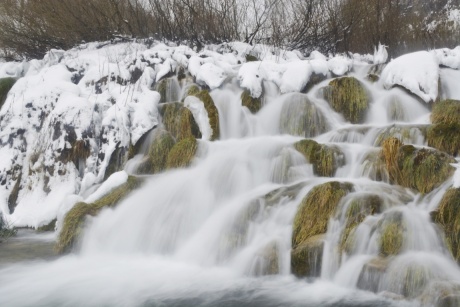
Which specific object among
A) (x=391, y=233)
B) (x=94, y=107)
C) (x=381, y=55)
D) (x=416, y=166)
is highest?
(x=381, y=55)

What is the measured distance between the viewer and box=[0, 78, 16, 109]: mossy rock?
8.03 m

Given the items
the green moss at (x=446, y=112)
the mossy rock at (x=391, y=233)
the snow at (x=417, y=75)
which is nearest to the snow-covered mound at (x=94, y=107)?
the snow at (x=417, y=75)

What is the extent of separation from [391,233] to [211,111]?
140 inches

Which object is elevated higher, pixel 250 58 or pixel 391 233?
pixel 250 58

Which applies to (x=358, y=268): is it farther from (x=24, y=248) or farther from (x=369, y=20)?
(x=369, y=20)

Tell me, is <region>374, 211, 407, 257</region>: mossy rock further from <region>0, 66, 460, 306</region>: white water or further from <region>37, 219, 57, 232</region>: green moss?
<region>37, 219, 57, 232</region>: green moss

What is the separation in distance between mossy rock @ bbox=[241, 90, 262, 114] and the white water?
76 cm

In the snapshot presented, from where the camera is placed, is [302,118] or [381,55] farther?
[381,55]

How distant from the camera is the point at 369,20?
10008 millimetres

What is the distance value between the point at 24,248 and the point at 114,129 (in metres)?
2.14

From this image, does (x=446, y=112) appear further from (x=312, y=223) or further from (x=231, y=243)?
(x=231, y=243)

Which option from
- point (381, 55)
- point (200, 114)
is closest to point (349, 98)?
point (200, 114)

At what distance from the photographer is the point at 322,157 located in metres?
5.18

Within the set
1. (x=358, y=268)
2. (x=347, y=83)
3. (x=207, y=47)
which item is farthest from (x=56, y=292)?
(x=207, y=47)
